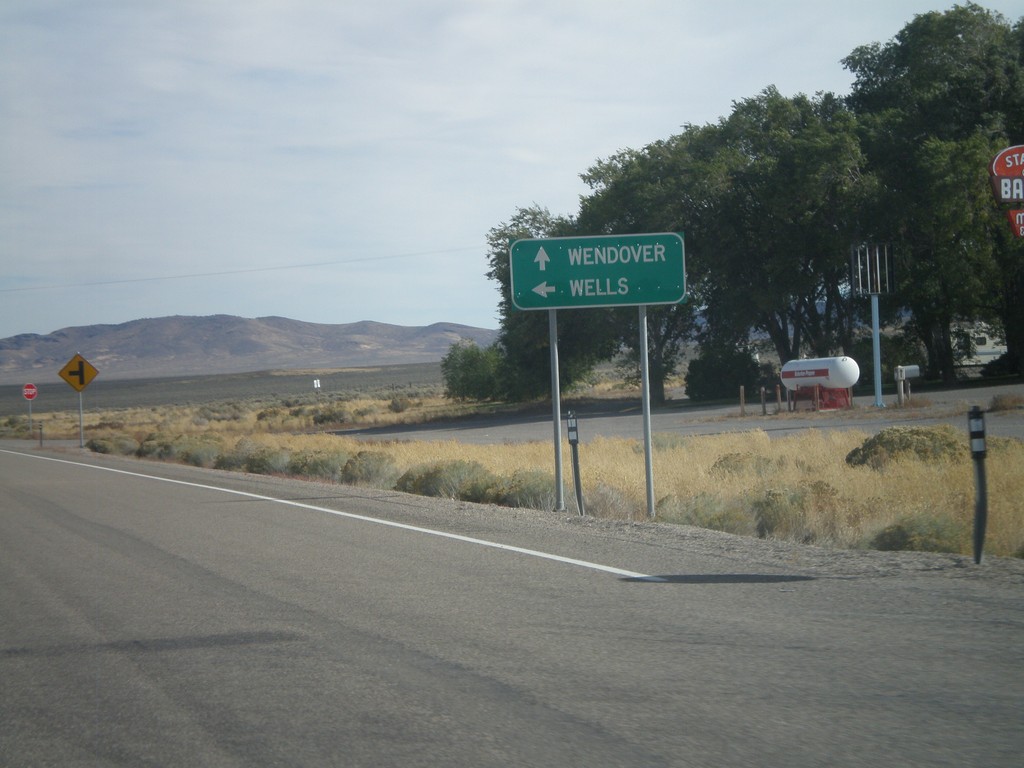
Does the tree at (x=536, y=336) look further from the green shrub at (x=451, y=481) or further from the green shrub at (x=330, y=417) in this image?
the green shrub at (x=451, y=481)

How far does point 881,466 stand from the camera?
18.3 metres

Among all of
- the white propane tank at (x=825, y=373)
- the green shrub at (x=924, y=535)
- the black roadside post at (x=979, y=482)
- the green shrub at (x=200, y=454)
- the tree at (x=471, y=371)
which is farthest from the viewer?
the tree at (x=471, y=371)

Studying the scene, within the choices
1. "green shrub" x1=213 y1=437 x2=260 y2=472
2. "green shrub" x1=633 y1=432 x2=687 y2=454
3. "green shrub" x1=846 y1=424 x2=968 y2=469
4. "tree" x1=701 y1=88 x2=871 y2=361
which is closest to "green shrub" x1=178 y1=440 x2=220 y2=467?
"green shrub" x1=213 y1=437 x2=260 y2=472

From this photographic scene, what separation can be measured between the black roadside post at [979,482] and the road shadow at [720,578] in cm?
156

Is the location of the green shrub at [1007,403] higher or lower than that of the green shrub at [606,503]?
higher

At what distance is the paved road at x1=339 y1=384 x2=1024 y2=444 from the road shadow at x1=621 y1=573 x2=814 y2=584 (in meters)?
17.8

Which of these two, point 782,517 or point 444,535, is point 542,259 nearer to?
point 444,535

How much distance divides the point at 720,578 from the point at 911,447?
11.4 meters

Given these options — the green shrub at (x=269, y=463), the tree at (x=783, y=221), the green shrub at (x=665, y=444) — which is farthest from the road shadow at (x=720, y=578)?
the tree at (x=783, y=221)

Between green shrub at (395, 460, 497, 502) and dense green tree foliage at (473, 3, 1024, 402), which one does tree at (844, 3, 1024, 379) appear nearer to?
dense green tree foliage at (473, 3, 1024, 402)

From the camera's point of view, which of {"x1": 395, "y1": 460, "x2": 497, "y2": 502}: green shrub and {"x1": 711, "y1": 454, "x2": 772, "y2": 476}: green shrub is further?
{"x1": 711, "y1": 454, "x2": 772, "y2": 476}: green shrub

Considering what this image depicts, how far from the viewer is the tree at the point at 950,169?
A: 43938 mm

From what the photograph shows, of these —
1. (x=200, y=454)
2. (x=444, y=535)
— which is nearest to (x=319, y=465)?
(x=200, y=454)

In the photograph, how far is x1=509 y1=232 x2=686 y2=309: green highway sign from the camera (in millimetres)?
14500
